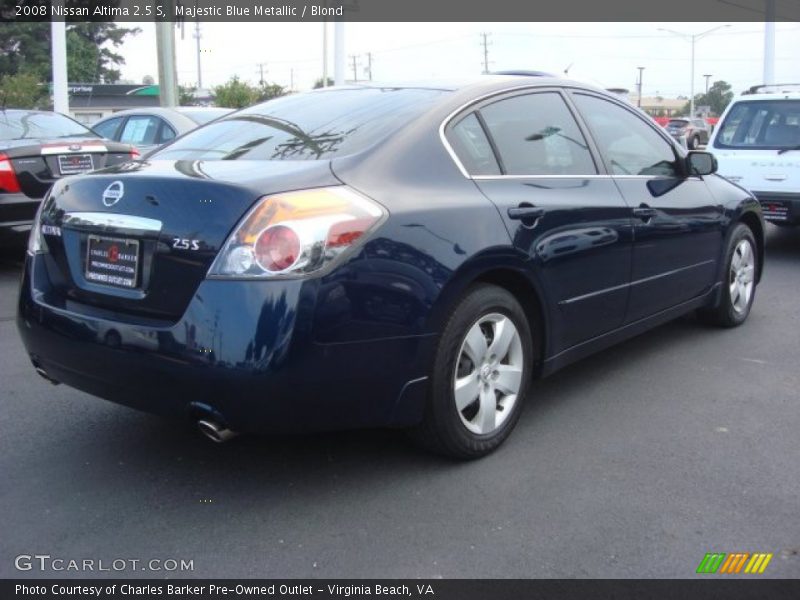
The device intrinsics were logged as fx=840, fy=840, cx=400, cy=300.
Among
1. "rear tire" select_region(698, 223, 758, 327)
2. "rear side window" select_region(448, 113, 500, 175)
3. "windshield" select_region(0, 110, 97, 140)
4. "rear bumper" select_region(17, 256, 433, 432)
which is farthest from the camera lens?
"windshield" select_region(0, 110, 97, 140)

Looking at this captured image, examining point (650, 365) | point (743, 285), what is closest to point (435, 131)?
point (650, 365)

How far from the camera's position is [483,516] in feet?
10.2

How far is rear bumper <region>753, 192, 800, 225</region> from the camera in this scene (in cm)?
855

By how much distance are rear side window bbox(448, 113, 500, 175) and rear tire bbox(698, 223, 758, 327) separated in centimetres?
248

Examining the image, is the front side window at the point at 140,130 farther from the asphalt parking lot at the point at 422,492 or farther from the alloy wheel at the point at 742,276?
the alloy wheel at the point at 742,276

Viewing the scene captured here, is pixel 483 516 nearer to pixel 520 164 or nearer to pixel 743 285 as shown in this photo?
pixel 520 164

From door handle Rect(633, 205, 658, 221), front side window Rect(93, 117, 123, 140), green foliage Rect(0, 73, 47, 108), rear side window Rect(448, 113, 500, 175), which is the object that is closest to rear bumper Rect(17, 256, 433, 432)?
rear side window Rect(448, 113, 500, 175)

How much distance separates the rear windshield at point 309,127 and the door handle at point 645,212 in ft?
4.24

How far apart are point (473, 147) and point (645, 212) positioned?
1266 millimetres

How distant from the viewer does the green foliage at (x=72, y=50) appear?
60.2 m

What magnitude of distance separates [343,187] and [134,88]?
64.9m

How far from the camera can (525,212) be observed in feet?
12.0
